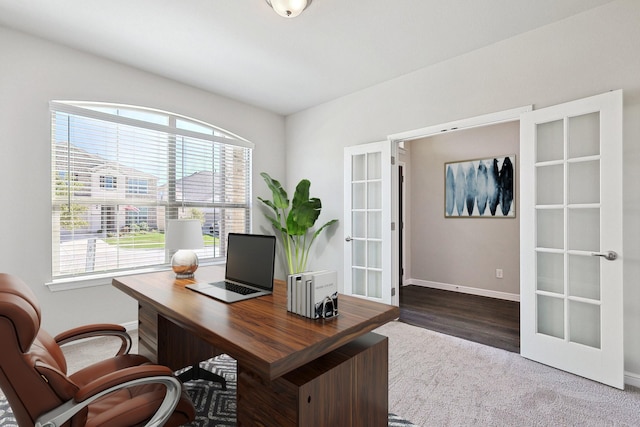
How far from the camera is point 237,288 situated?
1.92 m

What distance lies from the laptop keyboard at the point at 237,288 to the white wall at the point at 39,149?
1.93 meters

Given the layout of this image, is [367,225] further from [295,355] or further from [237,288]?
[295,355]

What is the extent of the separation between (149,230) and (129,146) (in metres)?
0.93

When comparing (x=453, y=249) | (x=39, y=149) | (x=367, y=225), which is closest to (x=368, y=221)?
(x=367, y=225)

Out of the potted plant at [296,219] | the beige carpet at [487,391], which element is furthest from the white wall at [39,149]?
the potted plant at [296,219]

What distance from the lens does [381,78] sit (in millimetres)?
3572

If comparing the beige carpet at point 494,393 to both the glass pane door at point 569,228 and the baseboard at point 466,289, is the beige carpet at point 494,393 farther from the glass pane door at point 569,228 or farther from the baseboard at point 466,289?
the baseboard at point 466,289

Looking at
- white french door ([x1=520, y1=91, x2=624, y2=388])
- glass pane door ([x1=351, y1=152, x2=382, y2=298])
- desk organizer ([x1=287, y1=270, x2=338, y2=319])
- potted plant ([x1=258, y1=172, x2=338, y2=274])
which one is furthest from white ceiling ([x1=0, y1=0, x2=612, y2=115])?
desk organizer ([x1=287, y1=270, x2=338, y2=319])

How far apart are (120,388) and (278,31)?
8.81ft

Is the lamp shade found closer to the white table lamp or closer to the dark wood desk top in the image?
the white table lamp

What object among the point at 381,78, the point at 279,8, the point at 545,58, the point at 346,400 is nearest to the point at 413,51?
the point at 381,78

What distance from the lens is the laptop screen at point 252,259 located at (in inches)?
71.6

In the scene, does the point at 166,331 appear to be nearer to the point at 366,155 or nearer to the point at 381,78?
the point at 366,155

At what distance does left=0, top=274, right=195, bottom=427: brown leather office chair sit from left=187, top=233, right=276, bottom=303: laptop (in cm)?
54
